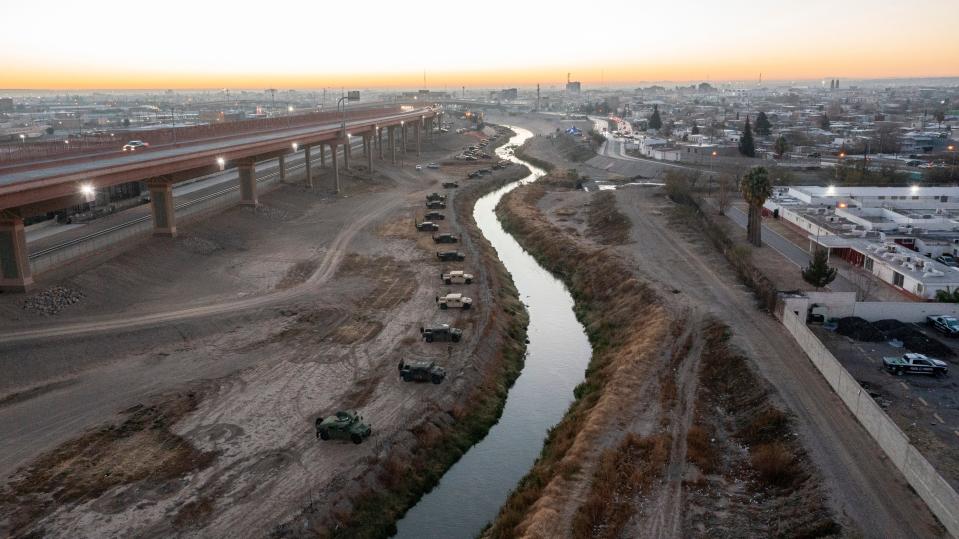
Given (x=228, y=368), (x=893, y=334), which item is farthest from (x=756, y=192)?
(x=228, y=368)

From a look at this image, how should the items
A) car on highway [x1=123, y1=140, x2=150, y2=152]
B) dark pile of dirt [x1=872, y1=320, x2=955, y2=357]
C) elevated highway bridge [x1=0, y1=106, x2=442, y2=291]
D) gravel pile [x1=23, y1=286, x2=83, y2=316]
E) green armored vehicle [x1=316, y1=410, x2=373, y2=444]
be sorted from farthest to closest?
car on highway [x1=123, y1=140, x2=150, y2=152] < elevated highway bridge [x1=0, y1=106, x2=442, y2=291] < gravel pile [x1=23, y1=286, x2=83, y2=316] < dark pile of dirt [x1=872, y1=320, x2=955, y2=357] < green armored vehicle [x1=316, y1=410, x2=373, y2=444]

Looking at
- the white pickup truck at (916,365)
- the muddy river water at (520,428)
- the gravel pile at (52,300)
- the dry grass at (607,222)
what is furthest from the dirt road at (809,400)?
the gravel pile at (52,300)

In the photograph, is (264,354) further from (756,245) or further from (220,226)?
(756,245)

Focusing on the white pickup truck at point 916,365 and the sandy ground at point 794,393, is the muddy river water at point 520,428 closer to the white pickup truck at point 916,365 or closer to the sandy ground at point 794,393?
the sandy ground at point 794,393

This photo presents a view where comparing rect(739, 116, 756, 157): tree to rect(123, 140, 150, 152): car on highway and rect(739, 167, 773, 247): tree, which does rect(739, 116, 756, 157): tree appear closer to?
rect(739, 167, 773, 247): tree

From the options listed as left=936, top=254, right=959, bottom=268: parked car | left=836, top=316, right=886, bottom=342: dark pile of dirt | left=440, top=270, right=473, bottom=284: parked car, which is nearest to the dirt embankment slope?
left=836, top=316, right=886, bottom=342: dark pile of dirt

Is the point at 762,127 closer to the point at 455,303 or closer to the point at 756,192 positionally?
the point at 756,192

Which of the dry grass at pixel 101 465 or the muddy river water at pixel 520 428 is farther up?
the dry grass at pixel 101 465
